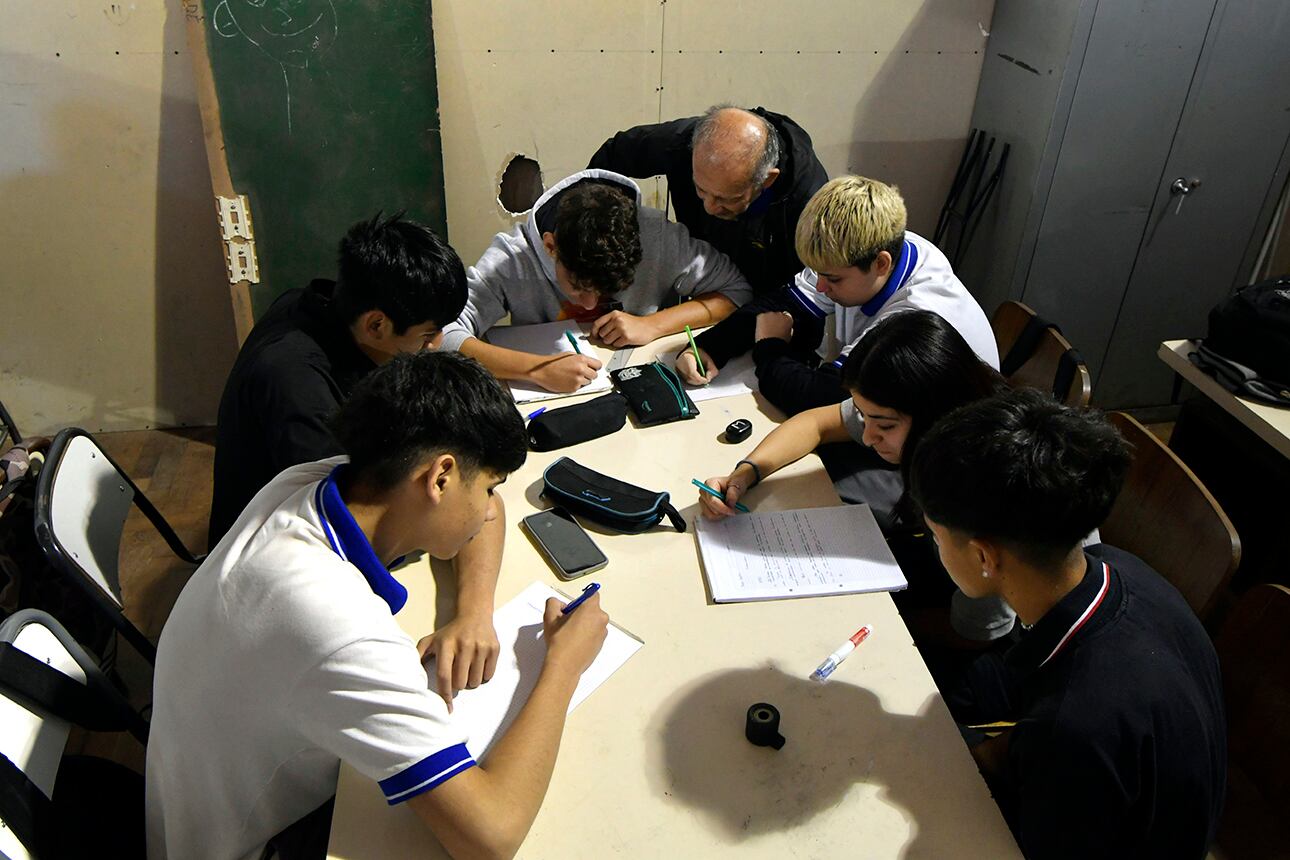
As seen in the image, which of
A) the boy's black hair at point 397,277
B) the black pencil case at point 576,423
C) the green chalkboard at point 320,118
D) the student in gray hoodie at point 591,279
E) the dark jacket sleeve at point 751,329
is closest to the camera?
the boy's black hair at point 397,277

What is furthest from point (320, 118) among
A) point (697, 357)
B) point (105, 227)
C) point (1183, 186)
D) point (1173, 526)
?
point (1183, 186)

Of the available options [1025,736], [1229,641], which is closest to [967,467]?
[1025,736]

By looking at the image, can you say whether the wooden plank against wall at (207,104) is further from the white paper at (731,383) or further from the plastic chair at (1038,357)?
the plastic chair at (1038,357)

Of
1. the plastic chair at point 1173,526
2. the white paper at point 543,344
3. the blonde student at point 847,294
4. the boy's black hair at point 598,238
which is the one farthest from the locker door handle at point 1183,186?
the white paper at point 543,344

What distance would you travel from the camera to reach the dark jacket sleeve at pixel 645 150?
272 centimetres

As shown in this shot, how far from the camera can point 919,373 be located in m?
1.69

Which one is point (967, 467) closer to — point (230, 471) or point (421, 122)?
point (230, 471)

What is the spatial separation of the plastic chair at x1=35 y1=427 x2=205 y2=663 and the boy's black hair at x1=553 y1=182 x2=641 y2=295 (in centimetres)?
113

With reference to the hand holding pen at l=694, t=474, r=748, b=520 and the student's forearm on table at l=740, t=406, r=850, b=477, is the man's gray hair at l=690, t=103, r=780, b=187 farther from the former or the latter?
the hand holding pen at l=694, t=474, r=748, b=520

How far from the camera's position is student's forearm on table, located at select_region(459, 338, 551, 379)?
2.26m

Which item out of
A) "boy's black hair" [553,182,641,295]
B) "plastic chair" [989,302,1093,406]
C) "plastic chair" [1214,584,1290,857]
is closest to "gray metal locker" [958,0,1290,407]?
"plastic chair" [989,302,1093,406]

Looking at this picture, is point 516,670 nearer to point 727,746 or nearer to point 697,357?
point 727,746

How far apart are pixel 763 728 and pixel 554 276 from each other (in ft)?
4.97

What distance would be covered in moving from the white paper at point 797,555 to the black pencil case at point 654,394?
410 millimetres
